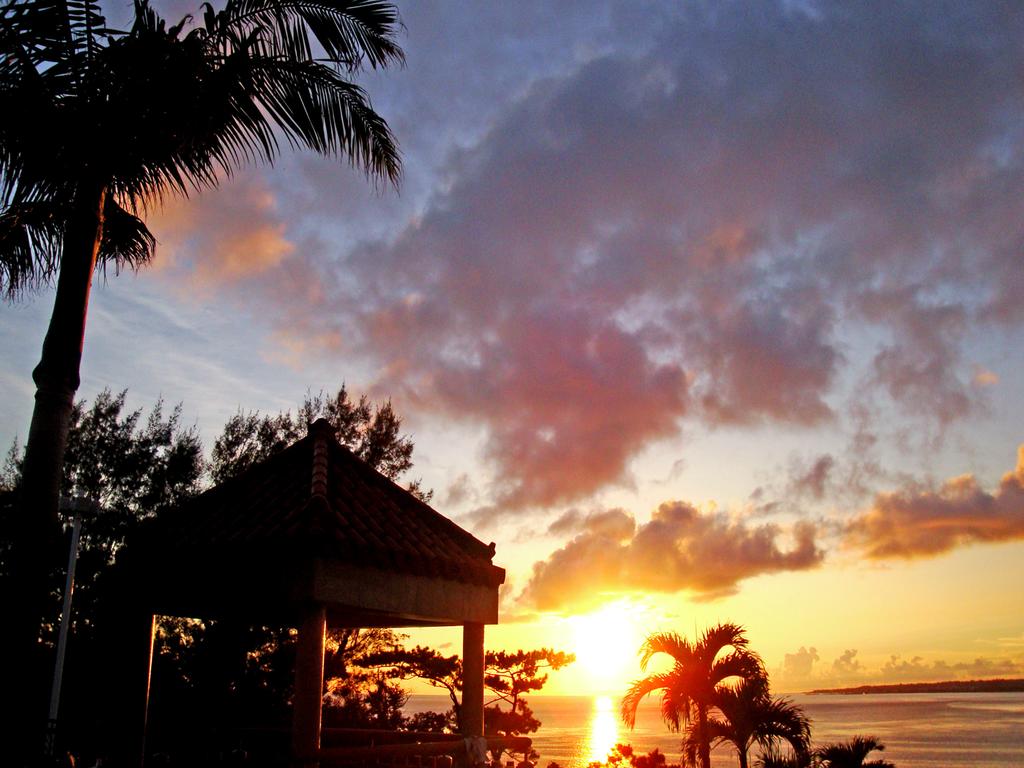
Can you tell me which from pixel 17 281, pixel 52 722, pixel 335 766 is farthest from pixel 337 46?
pixel 52 722

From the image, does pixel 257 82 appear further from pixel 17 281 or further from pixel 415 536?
pixel 415 536

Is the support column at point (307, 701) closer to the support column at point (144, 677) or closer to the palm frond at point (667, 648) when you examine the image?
the support column at point (144, 677)

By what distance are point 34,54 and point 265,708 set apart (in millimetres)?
16325

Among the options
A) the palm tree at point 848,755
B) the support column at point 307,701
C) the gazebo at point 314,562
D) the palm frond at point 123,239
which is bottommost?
the palm tree at point 848,755

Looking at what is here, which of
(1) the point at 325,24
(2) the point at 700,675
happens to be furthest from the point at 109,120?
(2) the point at 700,675

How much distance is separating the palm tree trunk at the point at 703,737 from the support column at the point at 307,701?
10689mm

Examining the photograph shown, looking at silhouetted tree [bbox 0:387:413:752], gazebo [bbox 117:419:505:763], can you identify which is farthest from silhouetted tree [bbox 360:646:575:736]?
gazebo [bbox 117:419:505:763]

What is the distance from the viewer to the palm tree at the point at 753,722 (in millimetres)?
16156

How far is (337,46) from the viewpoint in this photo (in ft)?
31.0

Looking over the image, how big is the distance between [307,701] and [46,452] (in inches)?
132

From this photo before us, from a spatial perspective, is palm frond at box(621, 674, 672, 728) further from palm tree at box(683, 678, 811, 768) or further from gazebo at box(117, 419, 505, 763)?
gazebo at box(117, 419, 505, 763)

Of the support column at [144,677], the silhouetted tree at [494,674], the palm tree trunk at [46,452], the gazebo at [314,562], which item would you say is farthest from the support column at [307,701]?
the silhouetted tree at [494,674]

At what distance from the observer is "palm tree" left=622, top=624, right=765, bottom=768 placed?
17031mm

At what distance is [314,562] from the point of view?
8547mm
